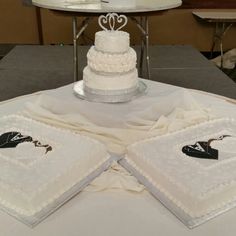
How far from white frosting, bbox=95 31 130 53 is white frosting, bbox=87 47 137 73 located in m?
0.02

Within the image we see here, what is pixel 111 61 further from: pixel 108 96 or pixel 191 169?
pixel 191 169

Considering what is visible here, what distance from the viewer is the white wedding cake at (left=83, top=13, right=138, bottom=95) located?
3.48 ft

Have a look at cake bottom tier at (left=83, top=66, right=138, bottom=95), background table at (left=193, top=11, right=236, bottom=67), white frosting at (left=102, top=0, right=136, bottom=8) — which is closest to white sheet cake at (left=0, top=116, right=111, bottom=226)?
cake bottom tier at (left=83, top=66, right=138, bottom=95)

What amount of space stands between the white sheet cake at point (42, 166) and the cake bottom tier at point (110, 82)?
22cm

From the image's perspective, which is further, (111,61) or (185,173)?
(111,61)

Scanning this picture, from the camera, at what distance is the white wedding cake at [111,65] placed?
106 centimetres

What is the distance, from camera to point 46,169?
2.61 ft

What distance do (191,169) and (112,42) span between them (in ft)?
1.51

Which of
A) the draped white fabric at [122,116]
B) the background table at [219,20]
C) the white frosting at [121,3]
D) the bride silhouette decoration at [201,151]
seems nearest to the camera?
the bride silhouette decoration at [201,151]

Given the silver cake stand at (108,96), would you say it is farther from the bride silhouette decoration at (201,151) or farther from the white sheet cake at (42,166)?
the bride silhouette decoration at (201,151)

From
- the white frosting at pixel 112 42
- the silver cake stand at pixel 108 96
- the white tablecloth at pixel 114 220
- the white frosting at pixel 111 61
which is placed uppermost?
the white frosting at pixel 112 42

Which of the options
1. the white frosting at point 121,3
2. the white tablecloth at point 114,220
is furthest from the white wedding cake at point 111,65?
the white frosting at point 121,3

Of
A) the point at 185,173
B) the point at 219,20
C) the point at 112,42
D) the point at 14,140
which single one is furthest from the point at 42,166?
the point at 219,20

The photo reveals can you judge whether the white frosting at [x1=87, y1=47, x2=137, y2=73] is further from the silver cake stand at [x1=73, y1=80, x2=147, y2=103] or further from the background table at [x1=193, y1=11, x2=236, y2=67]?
the background table at [x1=193, y1=11, x2=236, y2=67]
